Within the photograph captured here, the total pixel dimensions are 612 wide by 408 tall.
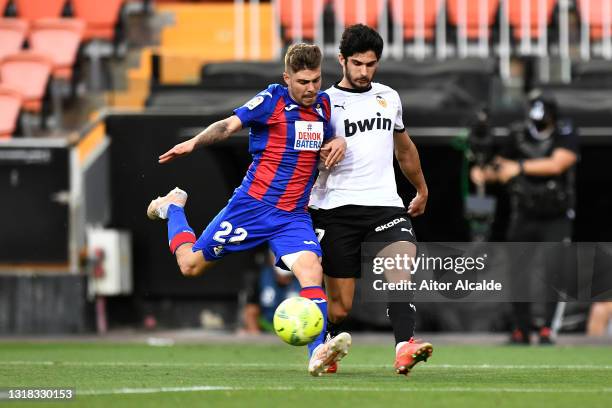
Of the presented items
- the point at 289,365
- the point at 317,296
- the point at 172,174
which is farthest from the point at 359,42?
the point at 172,174

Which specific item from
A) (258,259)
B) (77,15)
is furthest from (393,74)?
(77,15)

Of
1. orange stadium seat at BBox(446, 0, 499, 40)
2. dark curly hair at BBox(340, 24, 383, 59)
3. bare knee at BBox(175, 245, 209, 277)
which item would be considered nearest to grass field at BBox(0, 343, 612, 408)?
bare knee at BBox(175, 245, 209, 277)

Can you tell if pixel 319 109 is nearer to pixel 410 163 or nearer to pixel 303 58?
pixel 303 58

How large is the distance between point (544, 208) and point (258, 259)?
3916 millimetres

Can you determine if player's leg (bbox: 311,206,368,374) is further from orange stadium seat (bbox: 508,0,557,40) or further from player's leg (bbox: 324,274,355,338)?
orange stadium seat (bbox: 508,0,557,40)

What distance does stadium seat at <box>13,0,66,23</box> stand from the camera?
2019 centimetres

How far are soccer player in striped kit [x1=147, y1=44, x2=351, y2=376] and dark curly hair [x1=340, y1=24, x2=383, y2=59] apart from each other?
0.59 ft

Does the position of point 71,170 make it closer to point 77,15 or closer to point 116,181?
point 116,181

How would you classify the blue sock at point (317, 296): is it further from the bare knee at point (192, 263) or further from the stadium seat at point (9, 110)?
the stadium seat at point (9, 110)

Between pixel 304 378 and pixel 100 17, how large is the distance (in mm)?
12350

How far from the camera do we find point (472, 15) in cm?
1909

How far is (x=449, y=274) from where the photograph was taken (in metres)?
10.3

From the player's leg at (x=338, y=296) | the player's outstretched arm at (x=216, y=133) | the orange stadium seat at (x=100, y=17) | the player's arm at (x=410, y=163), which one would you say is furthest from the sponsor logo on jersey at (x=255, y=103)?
the orange stadium seat at (x=100, y=17)

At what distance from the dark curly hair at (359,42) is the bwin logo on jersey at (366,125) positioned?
1.25ft
